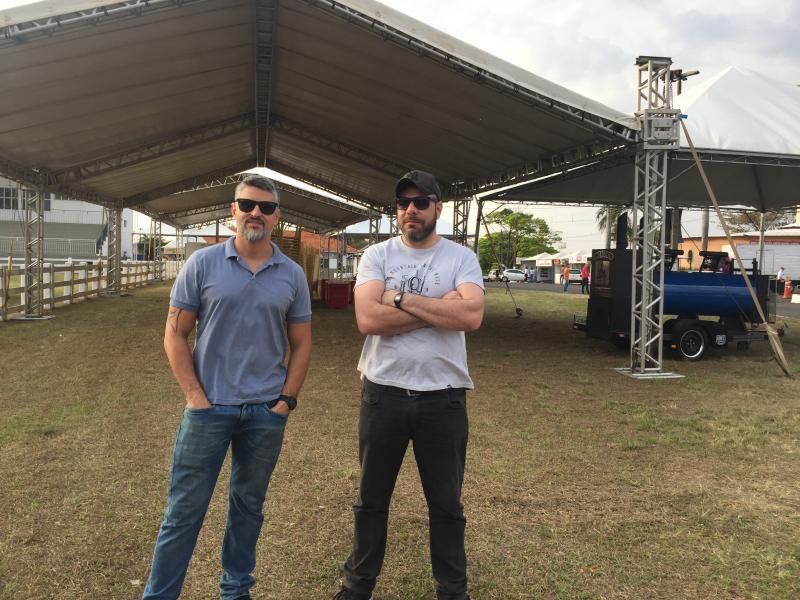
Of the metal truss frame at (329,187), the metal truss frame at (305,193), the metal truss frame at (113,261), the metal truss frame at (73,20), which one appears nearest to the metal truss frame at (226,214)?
the metal truss frame at (305,193)

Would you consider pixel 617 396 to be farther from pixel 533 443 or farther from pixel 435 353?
pixel 435 353

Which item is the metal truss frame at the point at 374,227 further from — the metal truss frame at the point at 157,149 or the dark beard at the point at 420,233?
the dark beard at the point at 420,233

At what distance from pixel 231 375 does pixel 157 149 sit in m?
15.0

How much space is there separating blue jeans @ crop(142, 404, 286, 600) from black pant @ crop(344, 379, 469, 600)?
0.43 m

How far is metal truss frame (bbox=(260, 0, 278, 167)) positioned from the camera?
29.2ft

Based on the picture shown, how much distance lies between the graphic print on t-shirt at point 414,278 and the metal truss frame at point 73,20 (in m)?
6.33

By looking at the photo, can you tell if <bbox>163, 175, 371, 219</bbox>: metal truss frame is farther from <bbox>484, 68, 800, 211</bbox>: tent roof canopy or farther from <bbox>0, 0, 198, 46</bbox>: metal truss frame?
<bbox>0, 0, 198, 46</bbox>: metal truss frame

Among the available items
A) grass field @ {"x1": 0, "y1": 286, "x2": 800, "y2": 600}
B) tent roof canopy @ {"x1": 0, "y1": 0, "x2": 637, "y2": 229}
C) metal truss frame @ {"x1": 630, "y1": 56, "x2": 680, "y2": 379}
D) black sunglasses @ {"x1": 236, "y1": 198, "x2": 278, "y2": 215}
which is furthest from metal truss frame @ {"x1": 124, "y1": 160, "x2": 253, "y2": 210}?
black sunglasses @ {"x1": 236, "y1": 198, "x2": 278, "y2": 215}

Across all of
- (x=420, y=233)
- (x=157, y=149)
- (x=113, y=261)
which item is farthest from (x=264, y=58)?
(x=113, y=261)

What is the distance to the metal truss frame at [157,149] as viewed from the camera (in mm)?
15438

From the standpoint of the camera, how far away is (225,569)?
2.83 m

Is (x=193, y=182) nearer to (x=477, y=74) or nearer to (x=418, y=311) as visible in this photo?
(x=477, y=74)

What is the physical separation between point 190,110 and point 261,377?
40.2 feet

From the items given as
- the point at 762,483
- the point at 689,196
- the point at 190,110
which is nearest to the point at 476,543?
the point at 762,483
